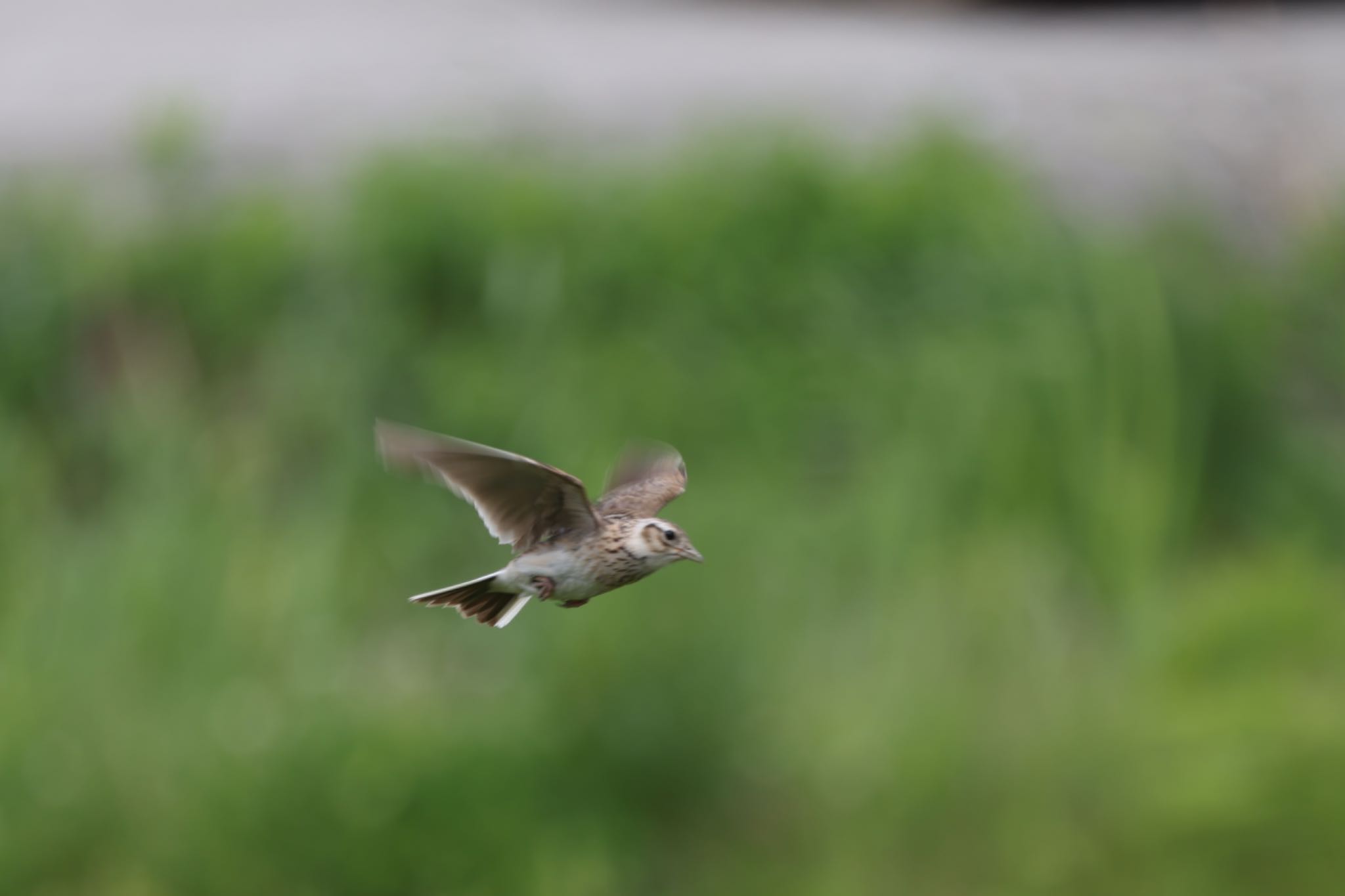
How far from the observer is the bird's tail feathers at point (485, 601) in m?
2.37

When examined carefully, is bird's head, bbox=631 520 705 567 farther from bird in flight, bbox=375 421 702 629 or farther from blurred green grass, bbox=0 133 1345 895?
blurred green grass, bbox=0 133 1345 895

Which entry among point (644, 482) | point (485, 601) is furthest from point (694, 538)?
point (485, 601)

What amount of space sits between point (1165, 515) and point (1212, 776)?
1090 millimetres

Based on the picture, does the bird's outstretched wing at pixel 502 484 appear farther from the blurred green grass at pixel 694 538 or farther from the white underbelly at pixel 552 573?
the blurred green grass at pixel 694 538

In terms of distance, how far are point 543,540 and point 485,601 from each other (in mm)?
164

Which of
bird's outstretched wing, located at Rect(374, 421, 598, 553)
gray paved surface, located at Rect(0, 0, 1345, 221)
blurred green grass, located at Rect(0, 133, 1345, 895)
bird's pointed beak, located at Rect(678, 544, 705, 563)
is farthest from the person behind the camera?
gray paved surface, located at Rect(0, 0, 1345, 221)

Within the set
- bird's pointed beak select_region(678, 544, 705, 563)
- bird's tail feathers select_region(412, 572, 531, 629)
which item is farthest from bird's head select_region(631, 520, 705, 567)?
bird's tail feathers select_region(412, 572, 531, 629)

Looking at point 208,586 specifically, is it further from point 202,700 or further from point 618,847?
point 618,847

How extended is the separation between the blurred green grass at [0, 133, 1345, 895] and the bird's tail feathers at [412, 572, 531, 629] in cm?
339

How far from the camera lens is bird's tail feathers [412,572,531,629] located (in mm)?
2369

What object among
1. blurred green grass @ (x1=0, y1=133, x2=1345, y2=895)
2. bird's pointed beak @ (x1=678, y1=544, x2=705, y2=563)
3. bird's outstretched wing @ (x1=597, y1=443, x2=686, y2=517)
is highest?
bird's pointed beak @ (x1=678, y1=544, x2=705, y2=563)

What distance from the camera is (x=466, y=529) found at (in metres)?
7.00

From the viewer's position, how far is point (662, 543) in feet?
7.66

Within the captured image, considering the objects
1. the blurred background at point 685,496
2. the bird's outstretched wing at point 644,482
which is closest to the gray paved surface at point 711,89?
the blurred background at point 685,496
